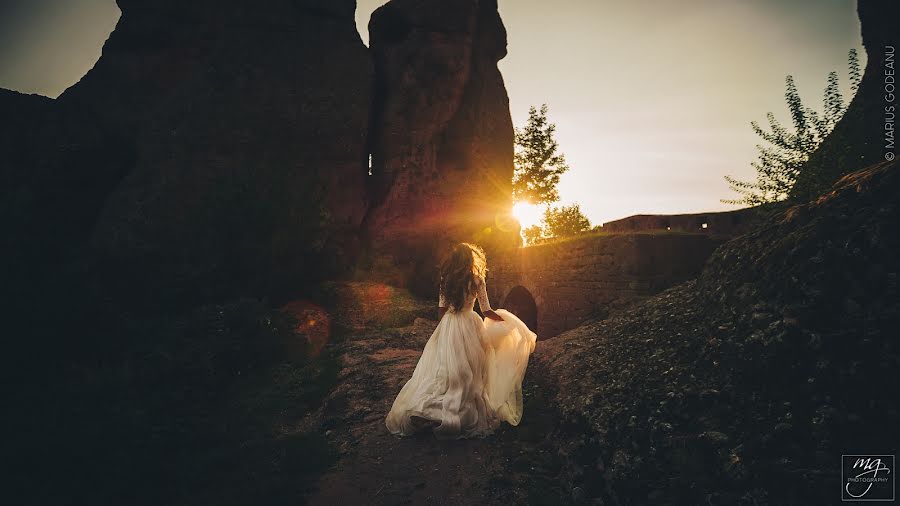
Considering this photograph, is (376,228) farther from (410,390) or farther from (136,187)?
(410,390)

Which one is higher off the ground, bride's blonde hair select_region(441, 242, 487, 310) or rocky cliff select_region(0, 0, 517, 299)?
rocky cliff select_region(0, 0, 517, 299)

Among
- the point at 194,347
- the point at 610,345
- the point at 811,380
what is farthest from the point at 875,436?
the point at 194,347

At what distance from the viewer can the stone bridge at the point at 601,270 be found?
7102 millimetres

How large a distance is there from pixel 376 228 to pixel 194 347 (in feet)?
39.2

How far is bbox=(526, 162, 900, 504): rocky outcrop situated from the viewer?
2.36 m

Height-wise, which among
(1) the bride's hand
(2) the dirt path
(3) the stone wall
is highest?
(3) the stone wall

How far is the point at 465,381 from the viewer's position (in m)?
4.75

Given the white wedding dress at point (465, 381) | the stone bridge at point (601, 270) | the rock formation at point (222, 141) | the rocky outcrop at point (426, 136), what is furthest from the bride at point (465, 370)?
the rocky outcrop at point (426, 136)
